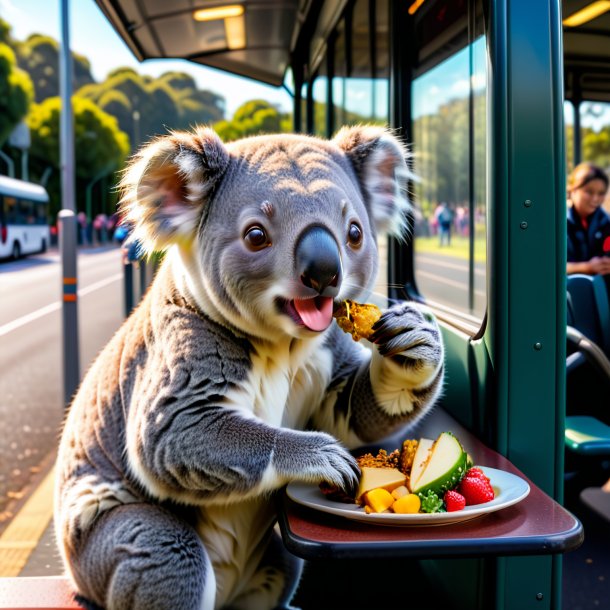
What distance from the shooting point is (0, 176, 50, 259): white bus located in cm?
2425

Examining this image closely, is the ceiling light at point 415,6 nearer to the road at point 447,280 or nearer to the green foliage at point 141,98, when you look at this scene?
the road at point 447,280

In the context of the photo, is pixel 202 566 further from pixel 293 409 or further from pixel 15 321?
pixel 15 321

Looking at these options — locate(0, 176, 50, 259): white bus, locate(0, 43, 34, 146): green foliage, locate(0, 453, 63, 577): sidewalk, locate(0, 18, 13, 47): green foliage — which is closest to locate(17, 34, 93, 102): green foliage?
locate(0, 18, 13, 47): green foliage

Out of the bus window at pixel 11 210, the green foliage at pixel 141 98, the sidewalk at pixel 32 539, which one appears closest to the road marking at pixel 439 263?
the sidewalk at pixel 32 539

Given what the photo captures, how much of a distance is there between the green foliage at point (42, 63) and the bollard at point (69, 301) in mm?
83890

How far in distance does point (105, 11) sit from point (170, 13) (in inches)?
17.4

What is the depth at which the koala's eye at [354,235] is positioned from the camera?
176 centimetres

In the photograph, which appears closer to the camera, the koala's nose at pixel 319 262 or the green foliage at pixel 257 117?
the koala's nose at pixel 319 262

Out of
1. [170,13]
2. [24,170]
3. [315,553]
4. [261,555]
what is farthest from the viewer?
[24,170]

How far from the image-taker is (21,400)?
758cm

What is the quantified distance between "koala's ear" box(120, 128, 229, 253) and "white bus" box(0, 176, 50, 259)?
917 inches

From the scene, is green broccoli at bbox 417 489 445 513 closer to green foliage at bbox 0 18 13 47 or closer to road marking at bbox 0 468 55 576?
road marking at bbox 0 468 55 576

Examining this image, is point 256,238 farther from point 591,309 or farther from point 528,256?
point 591,309

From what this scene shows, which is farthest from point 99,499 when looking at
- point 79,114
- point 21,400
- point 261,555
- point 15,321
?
point 79,114
